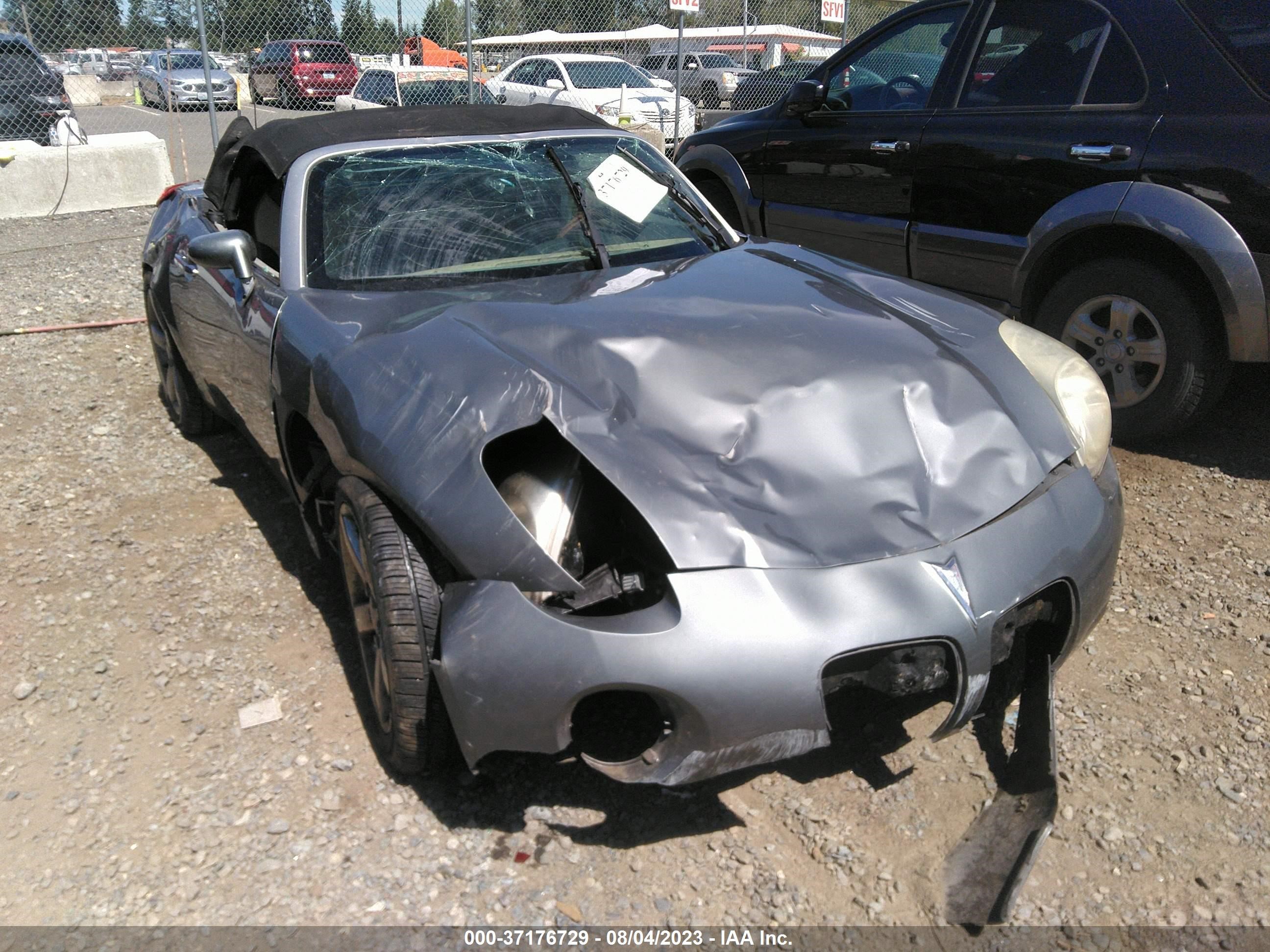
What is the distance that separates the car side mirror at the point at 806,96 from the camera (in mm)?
5727

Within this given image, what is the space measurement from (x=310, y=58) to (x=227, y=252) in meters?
13.2

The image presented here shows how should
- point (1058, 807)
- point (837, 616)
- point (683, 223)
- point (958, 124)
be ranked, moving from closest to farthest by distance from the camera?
point (837, 616)
point (1058, 807)
point (683, 223)
point (958, 124)

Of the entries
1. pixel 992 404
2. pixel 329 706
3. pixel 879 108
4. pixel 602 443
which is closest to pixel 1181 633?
pixel 992 404

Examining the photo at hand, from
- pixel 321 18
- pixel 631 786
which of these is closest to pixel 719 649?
pixel 631 786

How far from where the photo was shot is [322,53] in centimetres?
1459

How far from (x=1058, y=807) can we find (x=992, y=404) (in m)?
0.99

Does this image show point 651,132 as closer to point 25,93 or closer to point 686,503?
point 25,93

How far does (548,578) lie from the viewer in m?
2.19

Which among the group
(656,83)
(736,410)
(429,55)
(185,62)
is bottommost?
(656,83)

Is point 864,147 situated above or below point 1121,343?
above

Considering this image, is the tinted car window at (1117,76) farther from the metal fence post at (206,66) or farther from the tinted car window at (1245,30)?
the metal fence post at (206,66)

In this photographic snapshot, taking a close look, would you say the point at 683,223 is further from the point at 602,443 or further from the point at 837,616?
the point at 837,616

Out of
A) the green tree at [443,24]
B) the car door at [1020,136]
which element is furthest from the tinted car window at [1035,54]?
the green tree at [443,24]

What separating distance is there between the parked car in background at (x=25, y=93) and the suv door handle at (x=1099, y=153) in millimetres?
10780
